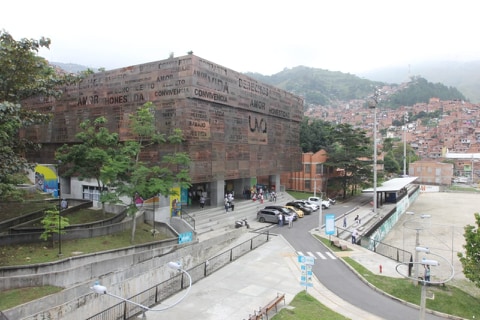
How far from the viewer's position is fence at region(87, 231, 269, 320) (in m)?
14.3

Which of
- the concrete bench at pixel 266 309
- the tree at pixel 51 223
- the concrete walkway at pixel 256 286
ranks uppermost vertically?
the tree at pixel 51 223

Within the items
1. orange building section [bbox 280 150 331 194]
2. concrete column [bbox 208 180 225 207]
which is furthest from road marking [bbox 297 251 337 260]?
orange building section [bbox 280 150 331 194]

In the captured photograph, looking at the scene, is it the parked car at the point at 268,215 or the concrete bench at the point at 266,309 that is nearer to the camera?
the concrete bench at the point at 266,309

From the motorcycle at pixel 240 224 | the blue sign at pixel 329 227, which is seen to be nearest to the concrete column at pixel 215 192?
the motorcycle at pixel 240 224

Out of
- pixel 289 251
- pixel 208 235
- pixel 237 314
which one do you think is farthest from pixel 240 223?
pixel 237 314

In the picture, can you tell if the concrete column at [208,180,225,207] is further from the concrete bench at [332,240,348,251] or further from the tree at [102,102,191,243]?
the concrete bench at [332,240,348,251]

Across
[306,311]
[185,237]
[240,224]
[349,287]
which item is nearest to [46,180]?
[185,237]

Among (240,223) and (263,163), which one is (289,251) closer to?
(240,223)

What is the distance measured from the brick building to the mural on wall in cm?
171

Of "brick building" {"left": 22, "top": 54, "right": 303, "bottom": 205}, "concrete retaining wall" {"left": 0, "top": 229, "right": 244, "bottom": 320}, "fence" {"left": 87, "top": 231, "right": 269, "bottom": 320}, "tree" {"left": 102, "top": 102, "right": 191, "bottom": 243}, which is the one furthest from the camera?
"brick building" {"left": 22, "top": 54, "right": 303, "bottom": 205}

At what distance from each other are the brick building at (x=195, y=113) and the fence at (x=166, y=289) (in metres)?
9.72

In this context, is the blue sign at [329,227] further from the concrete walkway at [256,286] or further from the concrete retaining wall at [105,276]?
the concrete retaining wall at [105,276]

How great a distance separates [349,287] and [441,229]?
1138 inches

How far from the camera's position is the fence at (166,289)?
14305mm
